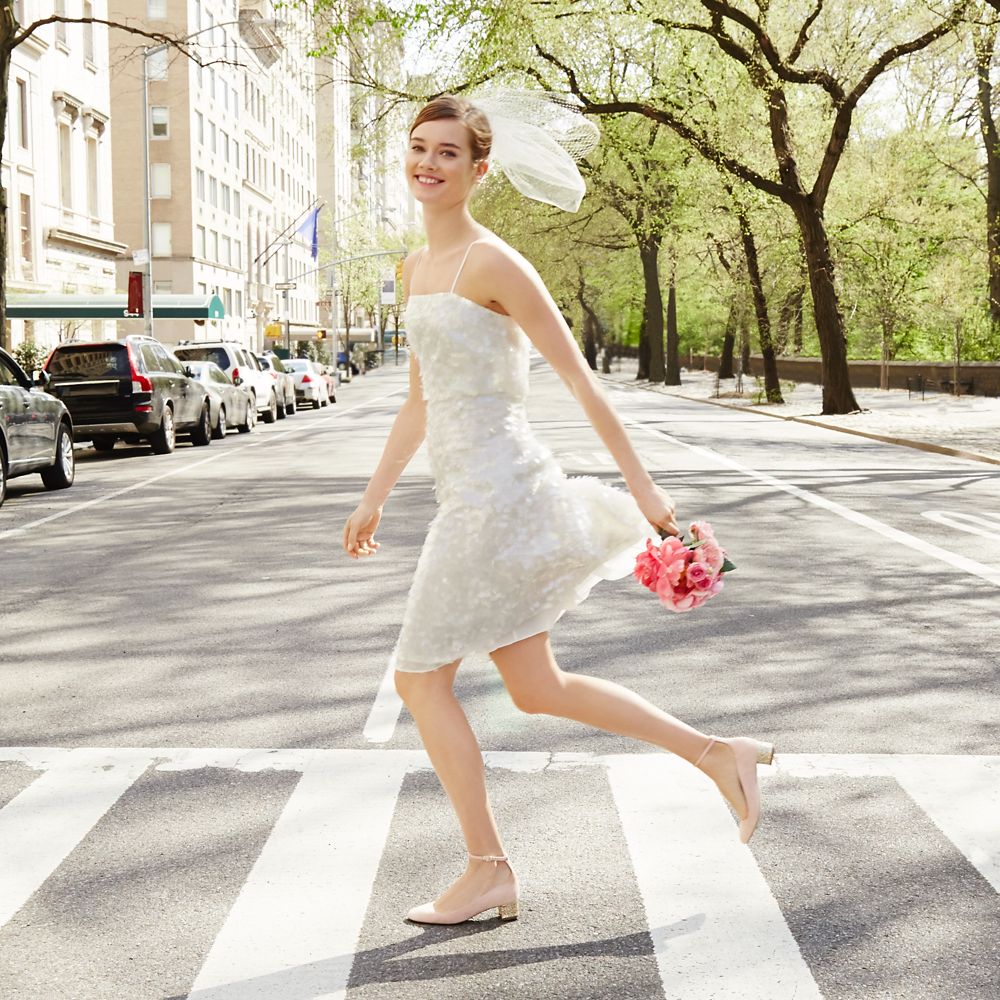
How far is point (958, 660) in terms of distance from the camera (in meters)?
7.49

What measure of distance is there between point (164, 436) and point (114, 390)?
1228 mm

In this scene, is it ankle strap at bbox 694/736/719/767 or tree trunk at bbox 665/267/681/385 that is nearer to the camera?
ankle strap at bbox 694/736/719/767

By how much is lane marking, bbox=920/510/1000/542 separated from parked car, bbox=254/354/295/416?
23949 millimetres

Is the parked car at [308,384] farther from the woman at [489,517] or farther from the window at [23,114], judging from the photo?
the woman at [489,517]

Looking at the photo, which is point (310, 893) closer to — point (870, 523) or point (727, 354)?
point (870, 523)

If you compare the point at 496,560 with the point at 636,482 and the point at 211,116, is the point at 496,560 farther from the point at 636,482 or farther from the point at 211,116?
the point at 211,116

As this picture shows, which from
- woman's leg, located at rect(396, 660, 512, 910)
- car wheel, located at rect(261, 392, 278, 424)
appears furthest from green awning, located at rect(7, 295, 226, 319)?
woman's leg, located at rect(396, 660, 512, 910)

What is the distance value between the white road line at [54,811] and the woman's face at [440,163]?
2141mm

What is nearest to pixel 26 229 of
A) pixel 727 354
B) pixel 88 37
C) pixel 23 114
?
pixel 23 114

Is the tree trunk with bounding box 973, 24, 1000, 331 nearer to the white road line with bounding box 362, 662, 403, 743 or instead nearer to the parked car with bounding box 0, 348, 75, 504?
the parked car with bounding box 0, 348, 75, 504

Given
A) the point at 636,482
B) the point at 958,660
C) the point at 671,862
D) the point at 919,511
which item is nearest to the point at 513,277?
the point at 636,482

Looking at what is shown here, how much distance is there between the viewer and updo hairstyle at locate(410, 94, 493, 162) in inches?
156

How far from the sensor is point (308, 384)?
4412cm

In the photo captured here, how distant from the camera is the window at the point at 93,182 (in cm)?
5191
